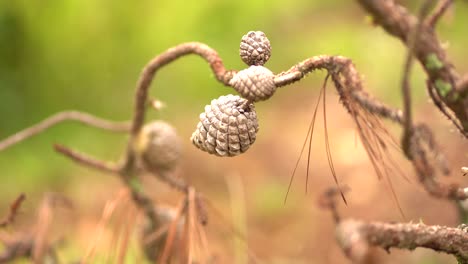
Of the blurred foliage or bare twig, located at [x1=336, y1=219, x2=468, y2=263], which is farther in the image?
the blurred foliage

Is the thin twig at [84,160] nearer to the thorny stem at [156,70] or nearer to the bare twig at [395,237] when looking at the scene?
the thorny stem at [156,70]

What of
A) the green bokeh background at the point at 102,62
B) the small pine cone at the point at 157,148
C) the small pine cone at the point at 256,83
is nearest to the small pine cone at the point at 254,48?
the small pine cone at the point at 256,83

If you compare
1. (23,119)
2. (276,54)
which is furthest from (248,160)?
(23,119)

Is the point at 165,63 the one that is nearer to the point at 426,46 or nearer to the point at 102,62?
the point at 426,46

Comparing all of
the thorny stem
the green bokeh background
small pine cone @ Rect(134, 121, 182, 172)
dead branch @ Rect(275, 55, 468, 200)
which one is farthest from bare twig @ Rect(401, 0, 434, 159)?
the green bokeh background

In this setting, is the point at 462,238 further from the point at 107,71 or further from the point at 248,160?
the point at 107,71

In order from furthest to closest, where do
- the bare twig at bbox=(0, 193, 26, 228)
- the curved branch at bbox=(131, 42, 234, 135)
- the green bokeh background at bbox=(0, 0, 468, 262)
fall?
the green bokeh background at bbox=(0, 0, 468, 262) < the bare twig at bbox=(0, 193, 26, 228) < the curved branch at bbox=(131, 42, 234, 135)

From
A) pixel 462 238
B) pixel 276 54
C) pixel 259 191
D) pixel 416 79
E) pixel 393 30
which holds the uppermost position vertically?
pixel 276 54

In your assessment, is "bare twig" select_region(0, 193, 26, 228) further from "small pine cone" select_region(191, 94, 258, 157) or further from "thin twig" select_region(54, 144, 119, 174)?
"small pine cone" select_region(191, 94, 258, 157)
